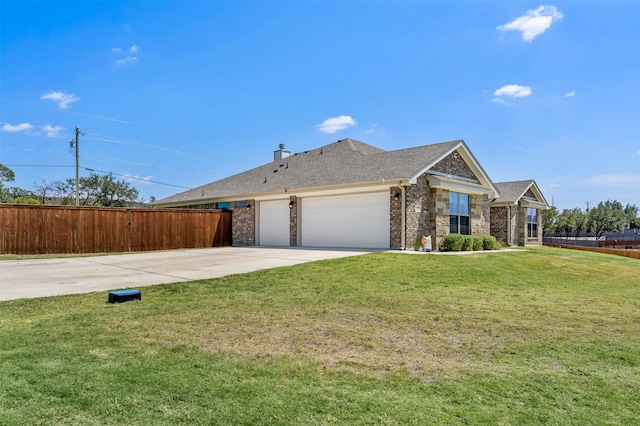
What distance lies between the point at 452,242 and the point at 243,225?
11.9 metres

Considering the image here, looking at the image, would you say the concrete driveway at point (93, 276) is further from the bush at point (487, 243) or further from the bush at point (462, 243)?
the bush at point (487, 243)

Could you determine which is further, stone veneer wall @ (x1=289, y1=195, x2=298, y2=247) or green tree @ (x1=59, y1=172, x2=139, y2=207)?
green tree @ (x1=59, y1=172, x2=139, y2=207)

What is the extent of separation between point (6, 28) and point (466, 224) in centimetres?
2229

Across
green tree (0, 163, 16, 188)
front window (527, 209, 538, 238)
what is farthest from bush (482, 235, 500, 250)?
green tree (0, 163, 16, 188)

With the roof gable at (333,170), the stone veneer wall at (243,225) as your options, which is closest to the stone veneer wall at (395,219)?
the roof gable at (333,170)

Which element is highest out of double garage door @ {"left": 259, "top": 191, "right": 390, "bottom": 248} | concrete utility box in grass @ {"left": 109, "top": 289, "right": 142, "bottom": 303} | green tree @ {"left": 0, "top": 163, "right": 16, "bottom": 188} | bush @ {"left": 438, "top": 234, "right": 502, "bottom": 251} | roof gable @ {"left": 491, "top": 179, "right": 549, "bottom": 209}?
green tree @ {"left": 0, "top": 163, "right": 16, "bottom": 188}

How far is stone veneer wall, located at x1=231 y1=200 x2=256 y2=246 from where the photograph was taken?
70.5 ft

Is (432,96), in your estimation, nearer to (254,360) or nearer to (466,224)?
(466,224)

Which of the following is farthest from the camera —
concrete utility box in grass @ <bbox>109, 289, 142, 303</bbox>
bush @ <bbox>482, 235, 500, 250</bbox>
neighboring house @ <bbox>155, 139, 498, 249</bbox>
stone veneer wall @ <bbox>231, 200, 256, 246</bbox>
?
stone veneer wall @ <bbox>231, 200, 256, 246</bbox>

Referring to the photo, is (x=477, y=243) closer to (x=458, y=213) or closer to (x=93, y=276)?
(x=458, y=213)

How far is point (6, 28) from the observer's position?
49.8 ft

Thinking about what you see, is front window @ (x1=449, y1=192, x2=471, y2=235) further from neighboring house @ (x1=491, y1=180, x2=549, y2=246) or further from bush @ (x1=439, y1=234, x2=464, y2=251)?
neighboring house @ (x1=491, y1=180, x2=549, y2=246)

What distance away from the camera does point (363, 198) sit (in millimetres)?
16641

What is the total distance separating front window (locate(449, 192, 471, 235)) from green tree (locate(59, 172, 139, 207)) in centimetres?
4298
